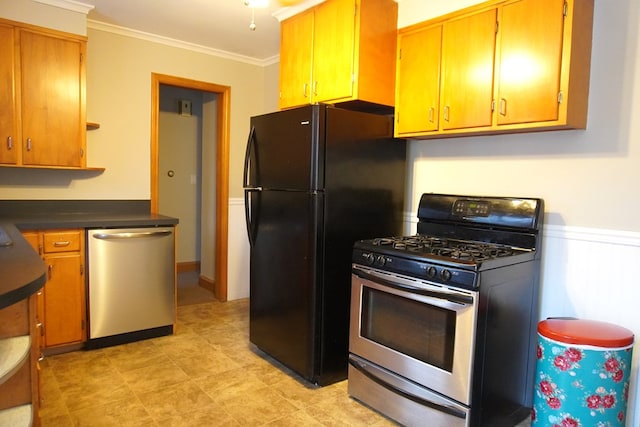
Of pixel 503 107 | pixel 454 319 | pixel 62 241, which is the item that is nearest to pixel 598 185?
pixel 503 107

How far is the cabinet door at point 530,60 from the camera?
1912 millimetres

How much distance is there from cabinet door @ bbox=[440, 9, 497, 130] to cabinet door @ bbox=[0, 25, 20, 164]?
2693 millimetres

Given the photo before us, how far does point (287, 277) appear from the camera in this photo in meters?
2.65

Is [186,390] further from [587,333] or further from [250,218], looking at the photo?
[587,333]

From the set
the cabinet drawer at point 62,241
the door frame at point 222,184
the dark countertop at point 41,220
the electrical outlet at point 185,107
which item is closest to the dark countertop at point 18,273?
the dark countertop at point 41,220

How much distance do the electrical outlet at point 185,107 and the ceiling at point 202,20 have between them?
4.28 feet

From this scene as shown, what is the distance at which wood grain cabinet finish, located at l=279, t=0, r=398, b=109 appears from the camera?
258 centimetres

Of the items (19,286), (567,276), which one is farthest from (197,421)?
(567,276)

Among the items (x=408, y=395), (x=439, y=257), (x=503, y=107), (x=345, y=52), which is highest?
(x=345, y=52)

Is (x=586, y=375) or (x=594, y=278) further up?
(x=594, y=278)

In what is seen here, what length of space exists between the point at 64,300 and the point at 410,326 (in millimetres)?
2247

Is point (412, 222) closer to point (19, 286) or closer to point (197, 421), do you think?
point (197, 421)

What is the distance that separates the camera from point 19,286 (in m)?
1.13

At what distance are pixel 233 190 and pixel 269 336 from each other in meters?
1.79
